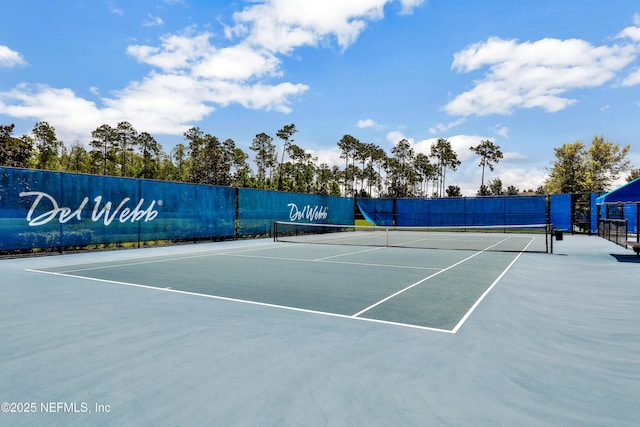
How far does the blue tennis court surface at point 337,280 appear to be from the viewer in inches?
243

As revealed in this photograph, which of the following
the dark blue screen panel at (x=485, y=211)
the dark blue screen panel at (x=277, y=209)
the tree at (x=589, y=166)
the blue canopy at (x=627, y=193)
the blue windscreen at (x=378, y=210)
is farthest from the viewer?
the tree at (x=589, y=166)

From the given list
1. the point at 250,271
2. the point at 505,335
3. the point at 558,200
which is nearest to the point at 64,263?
the point at 250,271

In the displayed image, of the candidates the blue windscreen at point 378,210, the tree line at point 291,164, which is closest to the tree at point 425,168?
the tree line at point 291,164

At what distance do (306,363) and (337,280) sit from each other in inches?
191

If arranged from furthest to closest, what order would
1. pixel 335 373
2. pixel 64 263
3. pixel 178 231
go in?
pixel 178 231, pixel 64 263, pixel 335 373

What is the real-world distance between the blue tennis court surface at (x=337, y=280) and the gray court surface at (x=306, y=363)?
0.75 ft

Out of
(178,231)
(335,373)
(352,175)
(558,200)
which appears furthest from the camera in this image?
(352,175)

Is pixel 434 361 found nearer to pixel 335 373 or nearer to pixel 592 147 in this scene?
pixel 335 373

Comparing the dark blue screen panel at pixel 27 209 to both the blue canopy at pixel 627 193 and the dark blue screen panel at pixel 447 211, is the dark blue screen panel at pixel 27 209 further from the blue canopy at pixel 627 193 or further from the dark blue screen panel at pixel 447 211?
the dark blue screen panel at pixel 447 211

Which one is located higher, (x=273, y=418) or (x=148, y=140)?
(x=148, y=140)

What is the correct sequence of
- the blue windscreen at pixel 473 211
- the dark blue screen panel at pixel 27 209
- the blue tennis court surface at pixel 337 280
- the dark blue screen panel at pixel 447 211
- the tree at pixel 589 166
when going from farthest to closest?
the tree at pixel 589 166 → the dark blue screen panel at pixel 447 211 → the blue windscreen at pixel 473 211 → the dark blue screen panel at pixel 27 209 → the blue tennis court surface at pixel 337 280

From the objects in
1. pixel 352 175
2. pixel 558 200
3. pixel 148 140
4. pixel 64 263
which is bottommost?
pixel 64 263

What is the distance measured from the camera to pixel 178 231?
1861cm

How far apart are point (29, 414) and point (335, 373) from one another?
8.26ft
